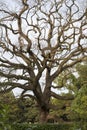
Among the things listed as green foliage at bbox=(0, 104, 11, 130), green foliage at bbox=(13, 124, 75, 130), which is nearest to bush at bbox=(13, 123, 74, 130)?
green foliage at bbox=(13, 124, 75, 130)

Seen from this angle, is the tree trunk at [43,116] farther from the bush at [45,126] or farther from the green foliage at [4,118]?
the green foliage at [4,118]

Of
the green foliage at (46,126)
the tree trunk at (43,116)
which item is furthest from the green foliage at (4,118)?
the tree trunk at (43,116)

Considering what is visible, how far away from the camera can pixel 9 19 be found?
3216 cm

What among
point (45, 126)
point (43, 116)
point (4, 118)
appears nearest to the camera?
point (4, 118)

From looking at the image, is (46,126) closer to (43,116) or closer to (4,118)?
(43,116)

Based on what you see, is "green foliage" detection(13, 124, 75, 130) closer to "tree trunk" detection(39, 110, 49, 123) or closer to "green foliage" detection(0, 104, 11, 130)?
"tree trunk" detection(39, 110, 49, 123)

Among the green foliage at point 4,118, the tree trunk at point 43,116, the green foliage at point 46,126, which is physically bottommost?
the green foliage at point 4,118

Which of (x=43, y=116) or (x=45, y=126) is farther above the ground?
(x=43, y=116)

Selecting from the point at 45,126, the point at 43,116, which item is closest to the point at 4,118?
the point at 45,126

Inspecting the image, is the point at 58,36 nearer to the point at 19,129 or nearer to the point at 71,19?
the point at 71,19

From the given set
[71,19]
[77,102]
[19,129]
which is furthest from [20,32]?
[77,102]

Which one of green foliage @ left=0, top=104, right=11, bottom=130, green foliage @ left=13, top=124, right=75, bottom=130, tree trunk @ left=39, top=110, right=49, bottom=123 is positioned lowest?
green foliage @ left=0, top=104, right=11, bottom=130

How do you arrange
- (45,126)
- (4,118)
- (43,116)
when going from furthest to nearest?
(43,116) < (45,126) < (4,118)

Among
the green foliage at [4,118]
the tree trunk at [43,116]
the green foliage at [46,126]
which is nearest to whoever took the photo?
the green foliage at [4,118]
